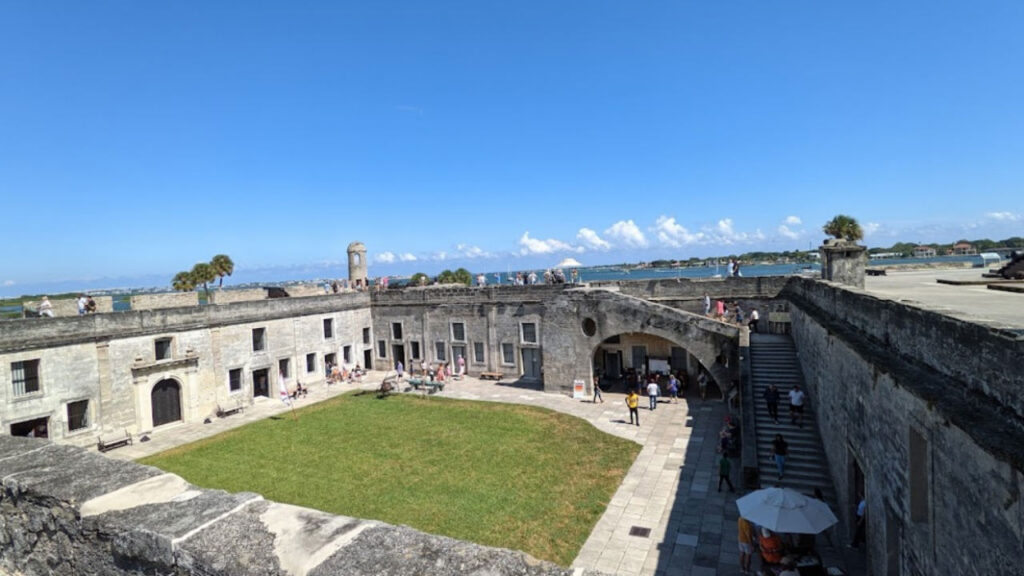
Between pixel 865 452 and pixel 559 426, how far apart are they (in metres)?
13.6

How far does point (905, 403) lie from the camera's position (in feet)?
22.4

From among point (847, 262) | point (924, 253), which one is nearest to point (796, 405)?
point (847, 262)

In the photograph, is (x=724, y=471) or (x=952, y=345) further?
(x=724, y=471)

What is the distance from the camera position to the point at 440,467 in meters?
17.7

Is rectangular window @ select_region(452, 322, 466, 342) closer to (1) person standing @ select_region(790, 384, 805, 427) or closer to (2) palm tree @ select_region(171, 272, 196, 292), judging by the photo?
(1) person standing @ select_region(790, 384, 805, 427)

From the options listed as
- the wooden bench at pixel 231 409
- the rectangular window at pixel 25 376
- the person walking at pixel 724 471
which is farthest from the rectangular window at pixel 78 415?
the person walking at pixel 724 471

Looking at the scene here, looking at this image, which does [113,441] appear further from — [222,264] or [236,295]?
[222,264]

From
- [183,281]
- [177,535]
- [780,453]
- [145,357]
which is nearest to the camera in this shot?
[177,535]

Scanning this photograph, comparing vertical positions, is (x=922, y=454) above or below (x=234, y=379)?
above

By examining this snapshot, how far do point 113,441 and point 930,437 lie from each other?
2730 cm

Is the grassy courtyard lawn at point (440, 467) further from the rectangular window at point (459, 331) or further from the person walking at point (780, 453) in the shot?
the rectangular window at point (459, 331)

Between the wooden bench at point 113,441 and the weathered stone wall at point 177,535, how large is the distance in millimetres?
22172

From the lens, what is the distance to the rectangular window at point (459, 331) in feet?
109

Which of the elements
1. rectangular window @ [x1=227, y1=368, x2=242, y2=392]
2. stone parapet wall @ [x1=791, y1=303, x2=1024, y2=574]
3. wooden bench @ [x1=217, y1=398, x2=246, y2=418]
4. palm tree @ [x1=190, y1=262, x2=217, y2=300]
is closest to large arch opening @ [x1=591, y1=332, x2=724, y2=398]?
stone parapet wall @ [x1=791, y1=303, x2=1024, y2=574]
